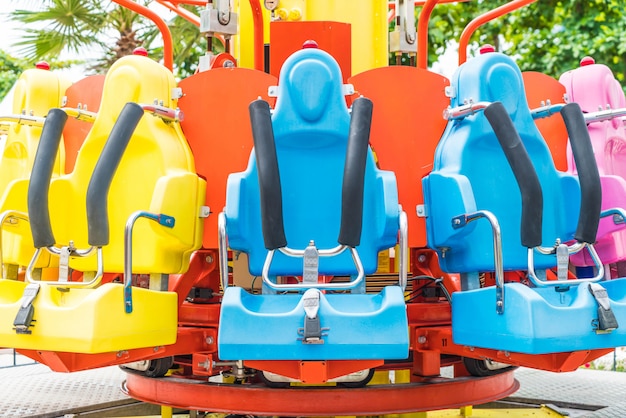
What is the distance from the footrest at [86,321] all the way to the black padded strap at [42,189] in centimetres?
19

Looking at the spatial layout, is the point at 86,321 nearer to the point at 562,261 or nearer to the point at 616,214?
the point at 562,261

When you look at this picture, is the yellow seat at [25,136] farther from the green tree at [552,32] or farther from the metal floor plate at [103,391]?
the green tree at [552,32]

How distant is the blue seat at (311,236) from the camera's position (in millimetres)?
2492

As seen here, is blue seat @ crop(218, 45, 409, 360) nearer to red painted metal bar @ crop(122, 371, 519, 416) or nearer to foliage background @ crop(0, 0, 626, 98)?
red painted metal bar @ crop(122, 371, 519, 416)

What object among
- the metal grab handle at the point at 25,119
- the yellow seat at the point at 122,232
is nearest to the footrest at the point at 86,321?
the yellow seat at the point at 122,232

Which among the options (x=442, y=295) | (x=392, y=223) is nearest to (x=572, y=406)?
(x=442, y=295)

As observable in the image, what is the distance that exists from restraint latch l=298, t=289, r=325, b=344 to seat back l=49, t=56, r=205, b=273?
0.76m

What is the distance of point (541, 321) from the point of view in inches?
99.0

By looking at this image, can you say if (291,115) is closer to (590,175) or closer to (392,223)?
(392,223)

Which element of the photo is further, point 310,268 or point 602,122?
point 602,122

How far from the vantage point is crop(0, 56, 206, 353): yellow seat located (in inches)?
105

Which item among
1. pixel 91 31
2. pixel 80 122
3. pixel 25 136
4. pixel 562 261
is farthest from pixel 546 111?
pixel 91 31

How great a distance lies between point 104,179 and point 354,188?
2.92 feet

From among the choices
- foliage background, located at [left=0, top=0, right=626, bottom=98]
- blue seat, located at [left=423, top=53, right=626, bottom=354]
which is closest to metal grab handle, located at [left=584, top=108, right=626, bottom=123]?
blue seat, located at [left=423, top=53, right=626, bottom=354]
